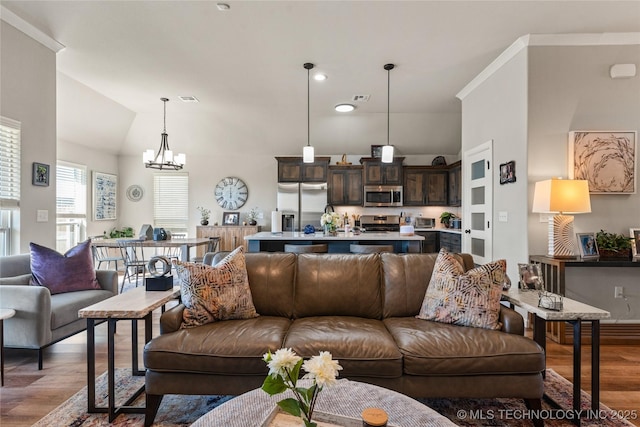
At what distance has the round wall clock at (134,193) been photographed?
24.7 feet

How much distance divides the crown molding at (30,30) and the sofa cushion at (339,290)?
357 cm

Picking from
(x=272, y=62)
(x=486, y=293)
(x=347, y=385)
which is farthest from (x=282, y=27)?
(x=347, y=385)

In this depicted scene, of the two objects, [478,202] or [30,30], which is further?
[478,202]

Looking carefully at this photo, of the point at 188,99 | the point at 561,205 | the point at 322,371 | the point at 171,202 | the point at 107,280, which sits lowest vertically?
the point at 107,280

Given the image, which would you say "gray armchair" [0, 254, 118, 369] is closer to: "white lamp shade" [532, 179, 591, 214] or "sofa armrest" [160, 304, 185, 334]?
"sofa armrest" [160, 304, 185, 334]

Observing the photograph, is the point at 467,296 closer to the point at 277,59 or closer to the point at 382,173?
the point at 277,59

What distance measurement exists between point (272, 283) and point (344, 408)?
1.29 meters

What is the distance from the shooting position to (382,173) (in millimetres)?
7141

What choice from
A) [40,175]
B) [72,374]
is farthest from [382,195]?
[72,374]

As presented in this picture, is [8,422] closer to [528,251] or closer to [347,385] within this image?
[347,385]

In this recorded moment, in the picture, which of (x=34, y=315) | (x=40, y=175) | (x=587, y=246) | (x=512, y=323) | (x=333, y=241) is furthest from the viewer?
(x=333, y=241)

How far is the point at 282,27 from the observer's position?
3.30 m

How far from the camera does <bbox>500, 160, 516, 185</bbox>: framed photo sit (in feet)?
12.1

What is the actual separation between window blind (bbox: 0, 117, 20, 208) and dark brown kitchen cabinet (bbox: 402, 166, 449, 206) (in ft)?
20.3
